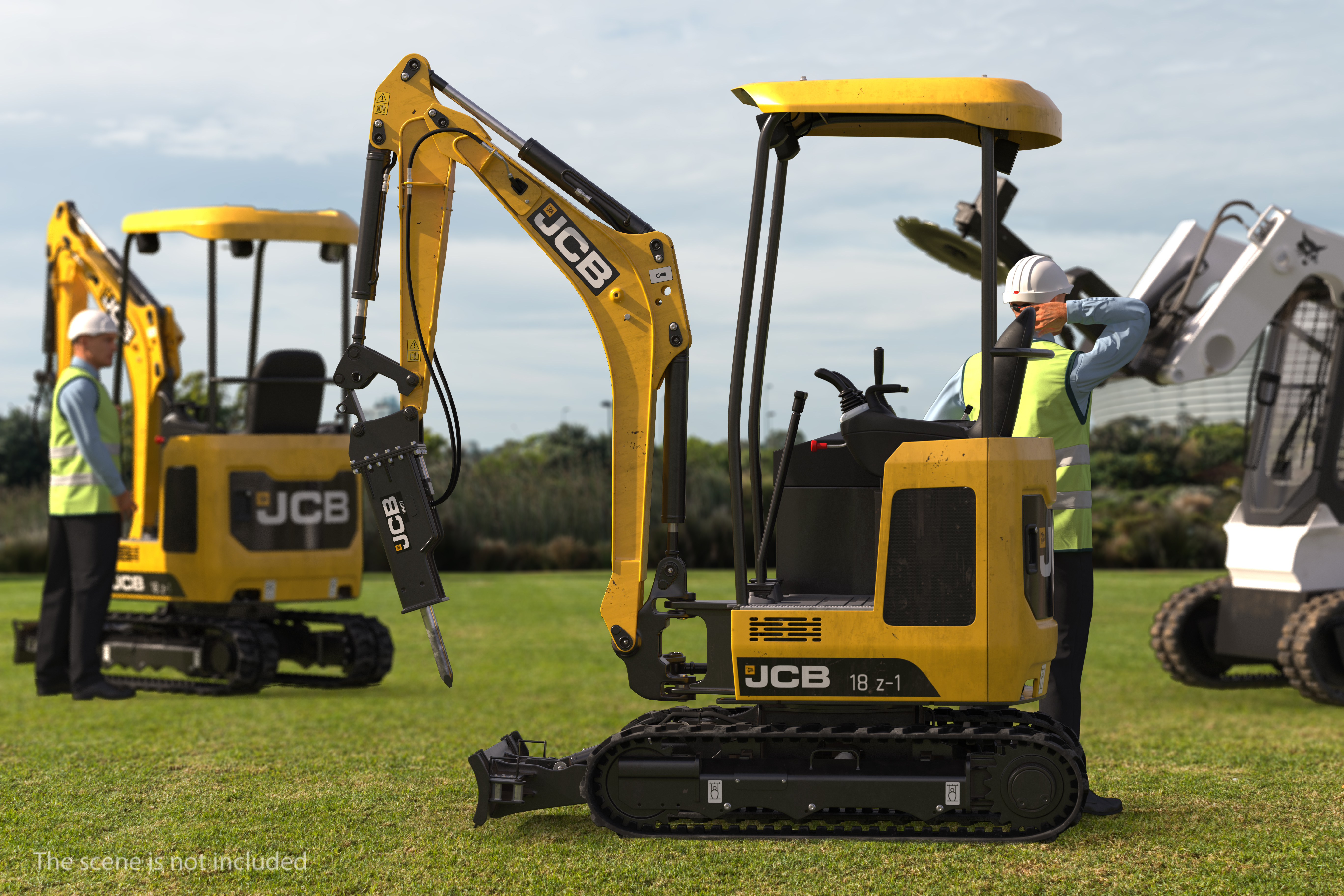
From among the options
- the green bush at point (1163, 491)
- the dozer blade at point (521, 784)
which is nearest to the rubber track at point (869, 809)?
the dozer blade at point (521, 784)

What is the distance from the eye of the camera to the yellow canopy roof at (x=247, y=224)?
955 cm

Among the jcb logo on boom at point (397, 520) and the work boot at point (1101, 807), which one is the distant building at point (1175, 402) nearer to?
the work boot at point (1101, 807)

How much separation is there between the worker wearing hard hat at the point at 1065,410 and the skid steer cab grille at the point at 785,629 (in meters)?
1.22

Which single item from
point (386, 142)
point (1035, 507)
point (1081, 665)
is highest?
point (386, 142)

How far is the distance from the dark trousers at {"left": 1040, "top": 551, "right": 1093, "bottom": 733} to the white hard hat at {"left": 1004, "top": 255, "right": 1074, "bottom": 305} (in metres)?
1.12

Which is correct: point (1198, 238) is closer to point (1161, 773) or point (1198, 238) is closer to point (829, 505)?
point (1161, 773)

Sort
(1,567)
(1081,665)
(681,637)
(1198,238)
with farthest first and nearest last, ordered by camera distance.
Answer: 1. (1,567)
2. (681,637)
3. (1198,238)
4. (1081,665)

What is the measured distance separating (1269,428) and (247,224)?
7577mm

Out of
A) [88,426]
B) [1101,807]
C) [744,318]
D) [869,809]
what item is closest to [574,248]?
[744,318]

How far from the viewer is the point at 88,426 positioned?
27.9 feet

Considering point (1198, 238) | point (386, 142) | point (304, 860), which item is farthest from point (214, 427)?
point (1198, 238)

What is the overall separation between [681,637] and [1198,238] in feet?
Result: 19.6

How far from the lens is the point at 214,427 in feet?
31.3

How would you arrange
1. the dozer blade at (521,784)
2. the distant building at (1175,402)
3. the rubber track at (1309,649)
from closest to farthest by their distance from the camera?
the dozer blade at (521,784), the rubber track at (1309,649), the distant building at (1175,402)
